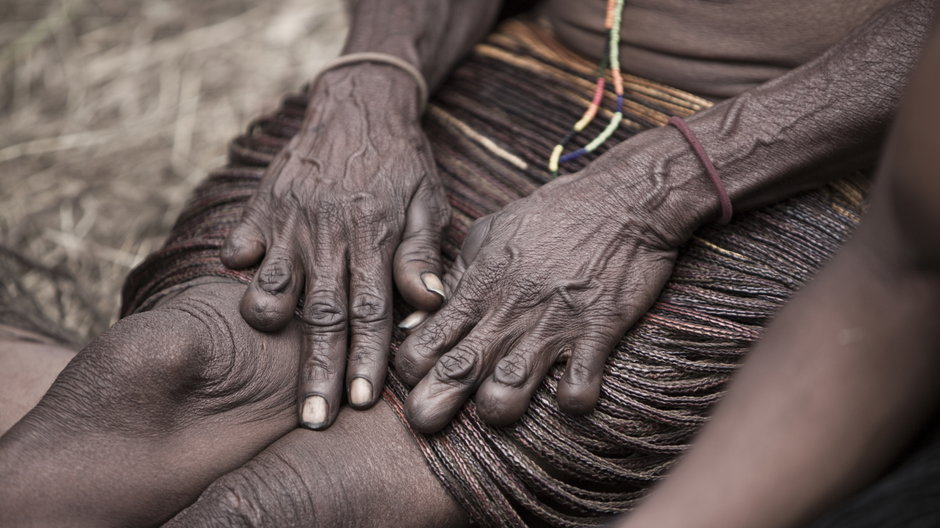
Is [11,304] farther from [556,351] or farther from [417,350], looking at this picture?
[556,351]

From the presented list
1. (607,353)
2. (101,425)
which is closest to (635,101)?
(607,353)

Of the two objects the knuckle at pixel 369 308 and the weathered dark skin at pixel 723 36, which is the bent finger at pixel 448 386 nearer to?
the knuckle at pixel 369 308

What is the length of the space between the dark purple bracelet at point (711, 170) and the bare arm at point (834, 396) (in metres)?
0.37

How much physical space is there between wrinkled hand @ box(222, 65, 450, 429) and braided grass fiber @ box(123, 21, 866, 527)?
0.17 feet

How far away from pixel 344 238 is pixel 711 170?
462mm

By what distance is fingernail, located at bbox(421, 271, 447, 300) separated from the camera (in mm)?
1030

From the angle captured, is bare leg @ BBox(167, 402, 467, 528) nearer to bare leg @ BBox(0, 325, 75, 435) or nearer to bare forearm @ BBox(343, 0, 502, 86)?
bare leg @ BBox(0, 325, 75, 435)

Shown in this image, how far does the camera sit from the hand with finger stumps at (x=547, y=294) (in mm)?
950

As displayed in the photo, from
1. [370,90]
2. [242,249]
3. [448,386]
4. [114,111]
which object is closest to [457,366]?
[448,386]

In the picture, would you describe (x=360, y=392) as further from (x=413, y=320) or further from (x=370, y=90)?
(x=370, y=90)

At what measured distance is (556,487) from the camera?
975 millimetres

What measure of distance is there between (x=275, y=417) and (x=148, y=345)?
0.17 meters

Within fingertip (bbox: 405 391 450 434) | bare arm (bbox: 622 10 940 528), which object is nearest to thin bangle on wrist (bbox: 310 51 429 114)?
fingertip (bbox: 405 391 450 434)

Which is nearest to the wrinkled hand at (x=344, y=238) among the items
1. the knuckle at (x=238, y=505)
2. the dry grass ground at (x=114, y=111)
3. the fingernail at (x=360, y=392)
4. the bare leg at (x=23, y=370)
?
the fingernail at (x=360, y=392)
